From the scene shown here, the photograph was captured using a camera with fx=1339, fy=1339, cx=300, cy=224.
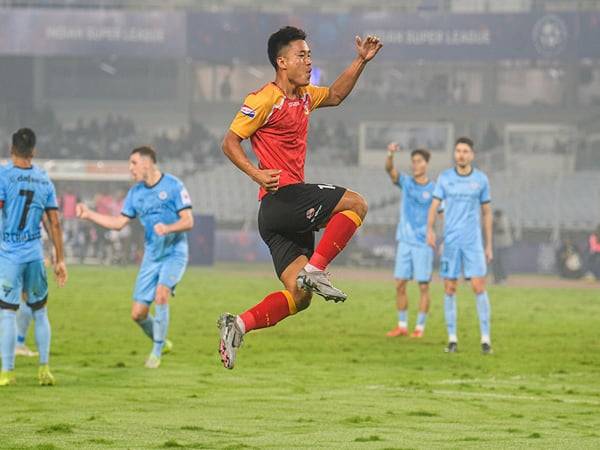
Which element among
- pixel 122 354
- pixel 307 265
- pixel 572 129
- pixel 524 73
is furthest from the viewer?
pixel 524 73

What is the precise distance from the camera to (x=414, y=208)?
756 inches

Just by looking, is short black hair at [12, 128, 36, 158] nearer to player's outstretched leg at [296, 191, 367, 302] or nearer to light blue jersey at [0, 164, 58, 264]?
light blue jersey at [0, 164, 58, 264]

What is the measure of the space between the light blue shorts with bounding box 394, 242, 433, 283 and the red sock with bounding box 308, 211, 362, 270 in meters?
9.96

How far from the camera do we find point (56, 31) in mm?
54781

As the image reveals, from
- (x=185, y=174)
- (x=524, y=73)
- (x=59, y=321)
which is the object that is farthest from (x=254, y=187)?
(x=59, y=321)

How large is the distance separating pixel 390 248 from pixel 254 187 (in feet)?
24.2

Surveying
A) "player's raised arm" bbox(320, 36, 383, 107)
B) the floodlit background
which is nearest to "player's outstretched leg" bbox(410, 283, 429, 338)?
"player's raised arm" bbox(320, 36, 383, 107)

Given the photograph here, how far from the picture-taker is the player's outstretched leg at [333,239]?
853cm

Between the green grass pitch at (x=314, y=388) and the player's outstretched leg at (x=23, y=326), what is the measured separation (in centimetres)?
53

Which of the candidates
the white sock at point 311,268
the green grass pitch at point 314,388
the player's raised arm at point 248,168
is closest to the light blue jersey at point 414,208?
the green grass pitch at point 314,388

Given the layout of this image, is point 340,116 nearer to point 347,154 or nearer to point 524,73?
point 347,154

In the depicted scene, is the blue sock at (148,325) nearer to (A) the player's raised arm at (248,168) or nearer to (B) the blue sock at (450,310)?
(B) the blue sock at (450,310)

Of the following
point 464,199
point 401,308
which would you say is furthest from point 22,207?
point 401,308

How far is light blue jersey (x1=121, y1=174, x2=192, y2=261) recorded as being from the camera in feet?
48.6
